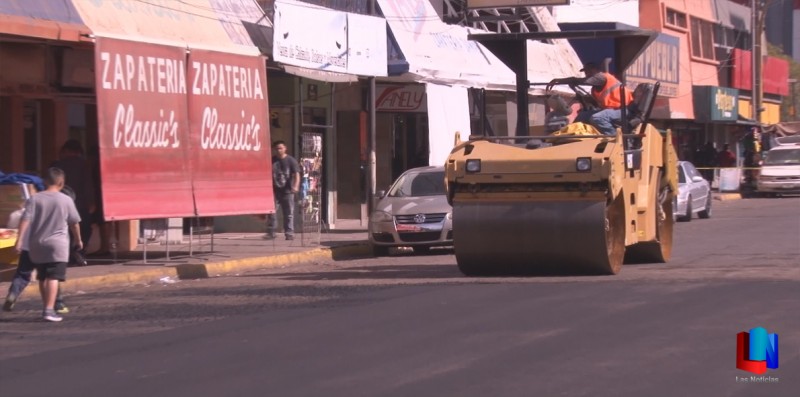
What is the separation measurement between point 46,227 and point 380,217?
29.5 feet

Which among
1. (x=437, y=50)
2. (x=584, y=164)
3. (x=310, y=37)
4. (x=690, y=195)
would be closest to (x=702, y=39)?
(x=690, y=195)

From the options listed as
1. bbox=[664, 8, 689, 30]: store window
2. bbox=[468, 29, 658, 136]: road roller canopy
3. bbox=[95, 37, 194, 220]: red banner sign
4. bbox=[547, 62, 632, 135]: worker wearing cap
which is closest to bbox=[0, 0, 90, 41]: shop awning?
bbox=[95, 37, 194, 220]: red banner sign

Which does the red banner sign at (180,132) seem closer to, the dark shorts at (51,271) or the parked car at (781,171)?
the dark shorts at (51,271)

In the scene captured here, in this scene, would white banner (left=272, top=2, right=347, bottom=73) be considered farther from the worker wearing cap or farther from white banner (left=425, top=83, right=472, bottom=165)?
the worker wearing cap

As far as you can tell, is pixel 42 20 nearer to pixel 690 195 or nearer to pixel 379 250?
pixel 379 250

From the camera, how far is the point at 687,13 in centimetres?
4866

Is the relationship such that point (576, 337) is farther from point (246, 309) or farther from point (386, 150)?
point (386, 150)

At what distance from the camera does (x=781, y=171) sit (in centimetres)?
4031

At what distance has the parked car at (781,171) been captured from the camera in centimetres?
4003

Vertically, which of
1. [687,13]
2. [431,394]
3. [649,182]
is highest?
[687,13]

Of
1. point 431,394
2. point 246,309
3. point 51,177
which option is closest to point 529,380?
point 431,394

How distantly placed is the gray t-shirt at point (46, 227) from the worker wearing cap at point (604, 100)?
6459mm

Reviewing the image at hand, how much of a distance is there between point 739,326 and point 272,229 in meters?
11.7

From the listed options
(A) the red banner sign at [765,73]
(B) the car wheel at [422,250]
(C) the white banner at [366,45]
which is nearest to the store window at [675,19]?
(A) the red banner sign at [765,73]
